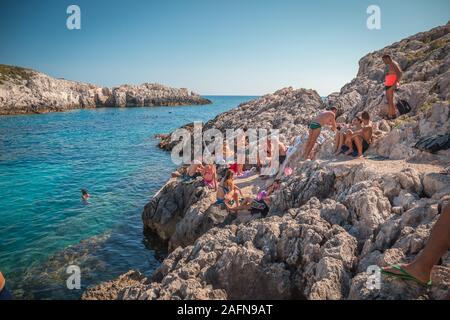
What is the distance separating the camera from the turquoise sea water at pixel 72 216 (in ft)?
37.3

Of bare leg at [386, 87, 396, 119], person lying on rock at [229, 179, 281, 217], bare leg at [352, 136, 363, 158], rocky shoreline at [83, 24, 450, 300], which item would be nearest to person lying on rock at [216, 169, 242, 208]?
person lying on rock at [229, 179, 281, 217]

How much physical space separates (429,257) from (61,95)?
340 feet

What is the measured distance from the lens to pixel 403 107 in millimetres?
13750

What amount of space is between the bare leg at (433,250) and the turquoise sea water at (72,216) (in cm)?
926

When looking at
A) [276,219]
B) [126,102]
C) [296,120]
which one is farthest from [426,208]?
[126,102]

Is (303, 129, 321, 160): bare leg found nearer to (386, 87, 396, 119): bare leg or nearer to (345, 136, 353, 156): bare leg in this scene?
(345, 136, 353, 156): bare leg

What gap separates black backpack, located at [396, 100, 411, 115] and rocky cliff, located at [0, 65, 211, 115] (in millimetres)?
82366

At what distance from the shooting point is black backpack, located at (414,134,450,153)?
9.20 metres

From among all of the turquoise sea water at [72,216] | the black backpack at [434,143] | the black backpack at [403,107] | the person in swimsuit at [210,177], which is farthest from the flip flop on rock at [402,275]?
the black backpack at [403,107]

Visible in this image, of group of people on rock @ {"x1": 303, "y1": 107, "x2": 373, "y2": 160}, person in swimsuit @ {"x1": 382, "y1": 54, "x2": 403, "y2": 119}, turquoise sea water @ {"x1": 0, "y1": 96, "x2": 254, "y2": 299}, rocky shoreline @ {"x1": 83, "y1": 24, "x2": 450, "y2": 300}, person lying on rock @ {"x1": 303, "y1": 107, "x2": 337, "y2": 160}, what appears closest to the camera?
rocky shoreline @ {"x1": 83, "y1": 24, "x2": 450, "y2": 300}

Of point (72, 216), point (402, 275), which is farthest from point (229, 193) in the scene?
point (72, 216)

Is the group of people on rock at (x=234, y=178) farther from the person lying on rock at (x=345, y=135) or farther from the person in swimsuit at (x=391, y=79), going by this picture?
the person in swimsuit at (x=391, y=79)

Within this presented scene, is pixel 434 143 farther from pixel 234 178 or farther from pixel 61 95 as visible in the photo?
pixel 61 95

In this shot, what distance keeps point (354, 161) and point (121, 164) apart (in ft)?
71.9
